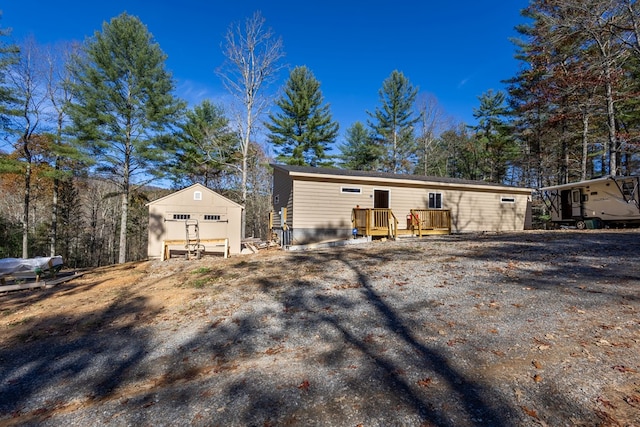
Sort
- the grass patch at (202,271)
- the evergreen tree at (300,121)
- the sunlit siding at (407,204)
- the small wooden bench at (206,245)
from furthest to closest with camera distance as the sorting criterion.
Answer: the evergreen tree at (300,121)
the sunlit siding at (407,204)
the small wooden bench at (206,245)
the grass patch at (202,271)

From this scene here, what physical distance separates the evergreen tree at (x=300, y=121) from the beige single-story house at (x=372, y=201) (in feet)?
24.4

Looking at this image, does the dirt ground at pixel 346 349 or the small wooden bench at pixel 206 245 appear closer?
the dirt ground at pixel 346 349

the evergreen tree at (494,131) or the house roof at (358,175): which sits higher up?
the evergreen tree at (494,131)

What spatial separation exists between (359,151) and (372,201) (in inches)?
542

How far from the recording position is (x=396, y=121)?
79.6ft

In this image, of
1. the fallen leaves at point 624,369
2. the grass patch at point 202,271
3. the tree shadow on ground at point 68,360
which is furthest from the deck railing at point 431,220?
the tree shadow on ground at point 68,360

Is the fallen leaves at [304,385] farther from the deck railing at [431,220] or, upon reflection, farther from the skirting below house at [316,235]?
the deck railing at [431,220]

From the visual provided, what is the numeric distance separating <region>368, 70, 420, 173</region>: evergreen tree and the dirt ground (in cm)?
1898

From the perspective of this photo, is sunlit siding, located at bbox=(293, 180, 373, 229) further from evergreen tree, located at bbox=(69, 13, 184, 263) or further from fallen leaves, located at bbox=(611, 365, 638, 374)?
fallen leaves, located at bbox=(611, 365, 638, 374)

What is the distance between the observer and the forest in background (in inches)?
548

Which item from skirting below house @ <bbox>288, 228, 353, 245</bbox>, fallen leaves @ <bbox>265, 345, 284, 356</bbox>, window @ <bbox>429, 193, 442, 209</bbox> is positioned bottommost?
fallen leaves @ <bbox>265, 345, 284, 356</bbox>

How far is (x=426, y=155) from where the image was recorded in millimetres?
24859

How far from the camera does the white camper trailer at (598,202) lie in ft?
37.7

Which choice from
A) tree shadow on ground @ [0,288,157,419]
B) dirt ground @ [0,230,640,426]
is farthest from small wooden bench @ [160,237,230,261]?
tree shadow on ground @ [0,288,157,419]
